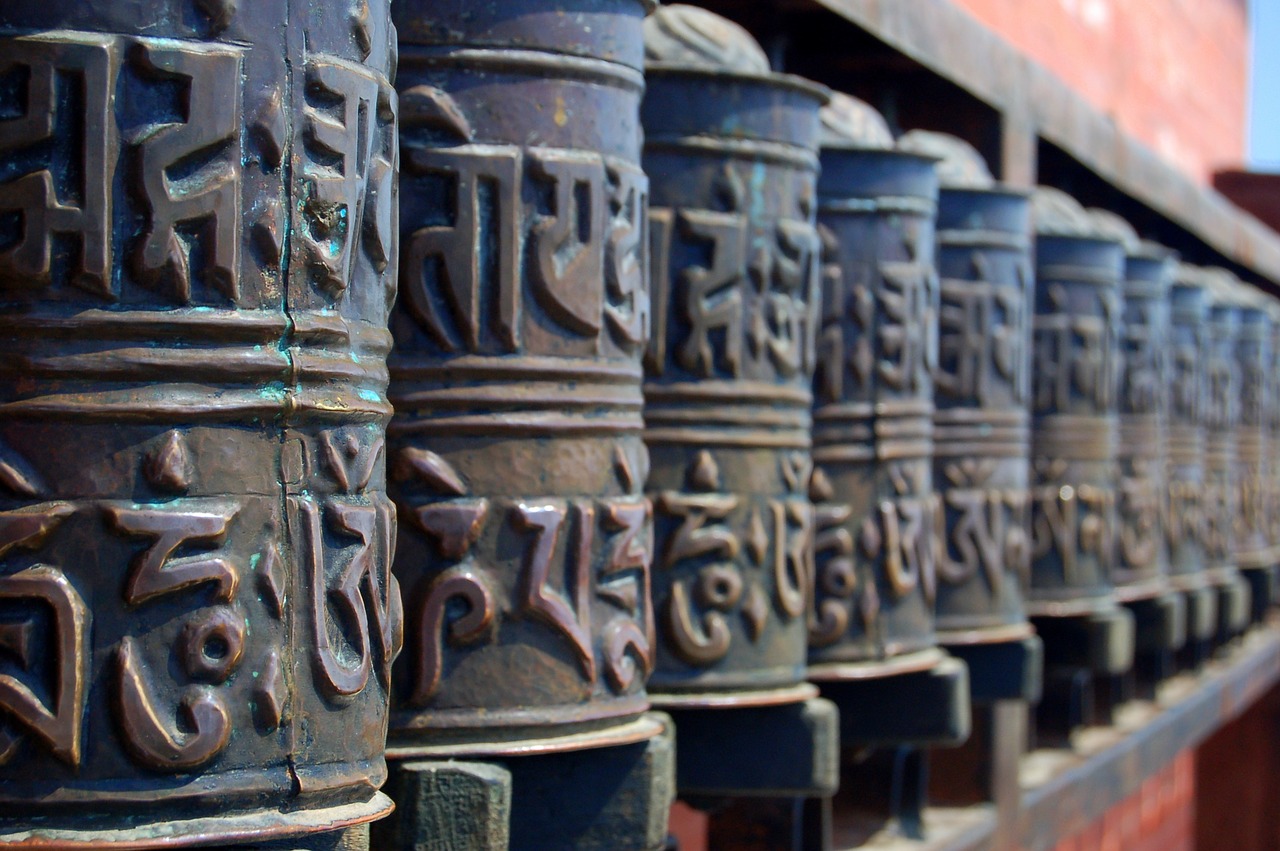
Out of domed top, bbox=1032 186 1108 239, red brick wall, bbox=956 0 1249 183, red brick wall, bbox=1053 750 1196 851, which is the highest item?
red brick wall, bbox=956 0 1249 183

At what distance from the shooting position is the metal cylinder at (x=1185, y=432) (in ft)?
15.1

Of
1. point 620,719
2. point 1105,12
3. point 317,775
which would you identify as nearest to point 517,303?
point 620,719

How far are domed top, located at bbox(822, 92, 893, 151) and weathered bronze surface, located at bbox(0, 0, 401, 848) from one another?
4.26 ft

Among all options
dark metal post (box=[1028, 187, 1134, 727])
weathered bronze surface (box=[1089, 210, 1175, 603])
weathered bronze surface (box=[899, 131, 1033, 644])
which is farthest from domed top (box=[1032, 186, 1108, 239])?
weathered bronze surface (box=[899, 131, 1033, 644])

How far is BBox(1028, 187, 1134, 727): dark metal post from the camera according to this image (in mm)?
3680

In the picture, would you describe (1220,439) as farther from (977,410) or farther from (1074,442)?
(977,410)

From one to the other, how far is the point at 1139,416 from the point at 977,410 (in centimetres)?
116

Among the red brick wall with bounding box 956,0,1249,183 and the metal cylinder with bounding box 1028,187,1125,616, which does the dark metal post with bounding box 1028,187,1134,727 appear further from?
the red brick wall with bounding box 956,0,1249,183

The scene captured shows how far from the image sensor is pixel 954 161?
3.20m

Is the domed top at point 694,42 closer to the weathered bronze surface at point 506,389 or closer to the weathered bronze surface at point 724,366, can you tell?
the weathered bronze surface at point 724,366

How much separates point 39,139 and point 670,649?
995mm

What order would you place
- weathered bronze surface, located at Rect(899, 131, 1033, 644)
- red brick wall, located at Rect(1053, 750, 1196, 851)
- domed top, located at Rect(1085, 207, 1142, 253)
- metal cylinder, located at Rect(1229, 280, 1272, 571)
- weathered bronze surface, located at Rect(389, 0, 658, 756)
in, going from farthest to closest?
red brick wall, located at Rect(1053, 750, 1196, 851) < metal cylinder, located at Rect(1229, 280, 1272, 571) < domed top, located at Rect(1085, 207, 1142, 253) < weathered bronze surface, located at Rect(899, 131, 1033, 644) < weathered bronze surface, located at Rect(389, 0, 658, 756)

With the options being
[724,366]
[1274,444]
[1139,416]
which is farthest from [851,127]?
[1274,444]

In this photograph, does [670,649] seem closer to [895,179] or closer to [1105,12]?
Result: [895,179]
